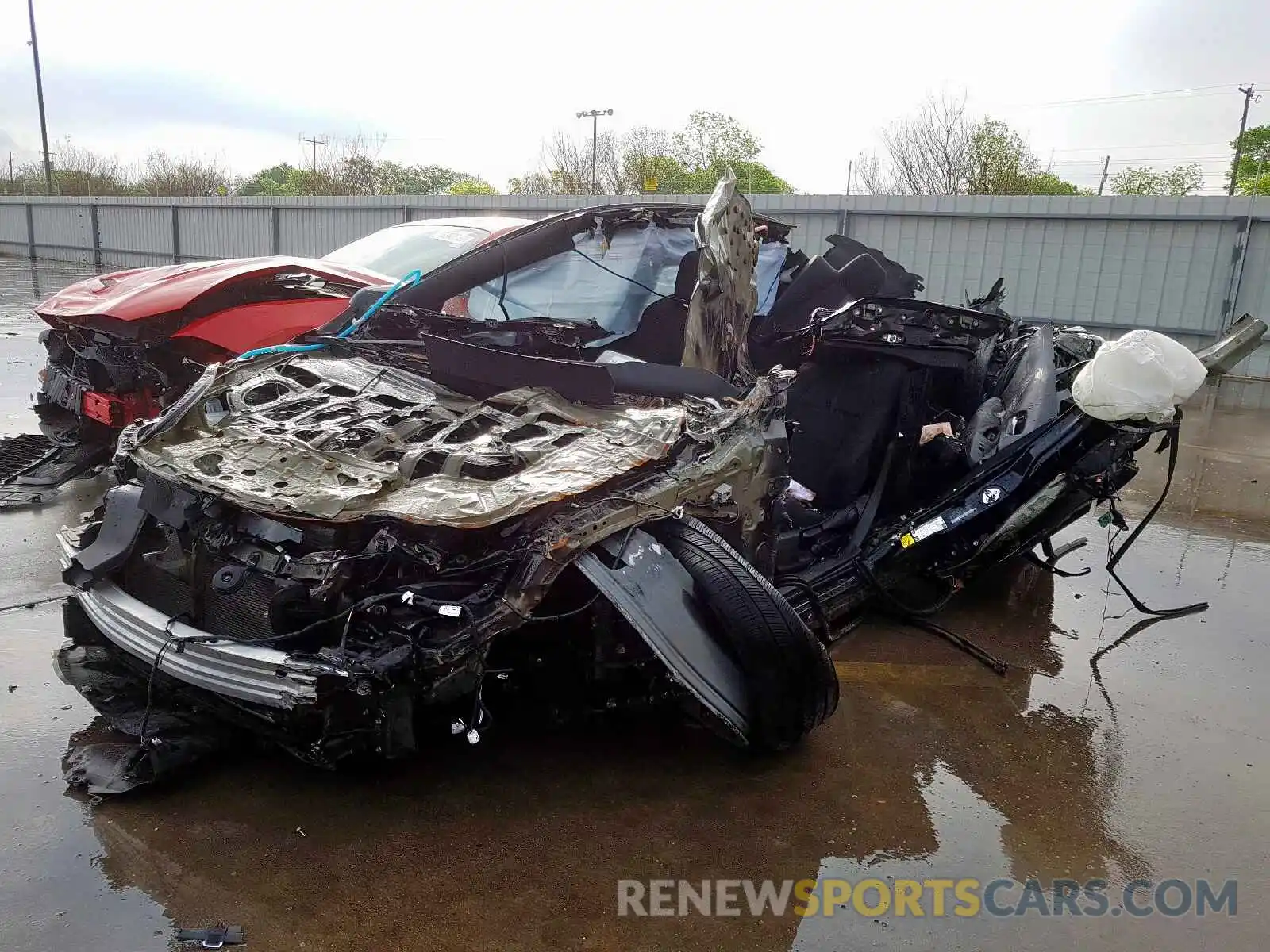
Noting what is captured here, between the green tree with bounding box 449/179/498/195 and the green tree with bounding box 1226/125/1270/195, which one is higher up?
the green tree with bounding box 1226/125/1270/195

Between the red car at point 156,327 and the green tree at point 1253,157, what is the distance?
4285cm

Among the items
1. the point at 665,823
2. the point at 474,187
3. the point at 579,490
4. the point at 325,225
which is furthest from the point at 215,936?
the point at 474,187

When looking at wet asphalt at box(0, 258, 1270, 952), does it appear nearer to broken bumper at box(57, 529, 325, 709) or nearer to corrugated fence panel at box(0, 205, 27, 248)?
broken bumper at box(57, 529, 325, 709)

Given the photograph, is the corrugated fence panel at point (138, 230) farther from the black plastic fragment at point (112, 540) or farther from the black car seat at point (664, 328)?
the black plastic fragment at point (112, 540)

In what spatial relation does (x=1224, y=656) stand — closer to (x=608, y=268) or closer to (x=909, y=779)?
(x=909, y=779)

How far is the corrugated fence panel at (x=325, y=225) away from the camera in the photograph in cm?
1705

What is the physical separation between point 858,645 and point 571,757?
4.87ft

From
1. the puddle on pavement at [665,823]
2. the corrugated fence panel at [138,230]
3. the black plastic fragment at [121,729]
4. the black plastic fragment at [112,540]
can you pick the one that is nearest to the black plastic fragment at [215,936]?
the puddle on pavement at [665,823]

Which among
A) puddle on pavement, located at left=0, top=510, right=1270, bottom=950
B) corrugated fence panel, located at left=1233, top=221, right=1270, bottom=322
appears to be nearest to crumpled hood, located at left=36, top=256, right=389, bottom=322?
puddle on pavement, located at left=0, top=510, right=1270, bottom=950

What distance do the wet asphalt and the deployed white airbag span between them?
1079 millimetres

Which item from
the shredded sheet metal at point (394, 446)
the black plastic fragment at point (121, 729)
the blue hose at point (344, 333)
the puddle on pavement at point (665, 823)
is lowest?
the puddle on pavement at point (665, 823)

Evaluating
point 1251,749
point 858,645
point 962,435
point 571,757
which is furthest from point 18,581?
point 1251,749

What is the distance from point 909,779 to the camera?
2771 millimetres

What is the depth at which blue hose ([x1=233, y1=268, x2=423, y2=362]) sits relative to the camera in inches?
142
